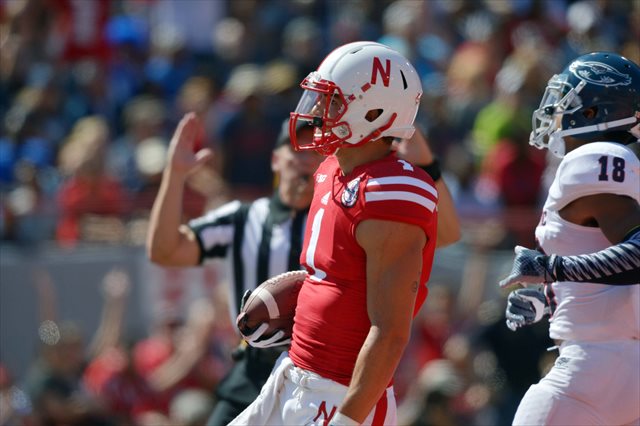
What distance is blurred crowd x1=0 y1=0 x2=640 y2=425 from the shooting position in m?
8.94

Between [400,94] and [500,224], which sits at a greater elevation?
[400,94]

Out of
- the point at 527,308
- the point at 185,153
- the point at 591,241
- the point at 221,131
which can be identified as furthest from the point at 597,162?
the point at 221,131

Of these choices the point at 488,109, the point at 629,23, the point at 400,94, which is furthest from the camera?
the point at 629,23

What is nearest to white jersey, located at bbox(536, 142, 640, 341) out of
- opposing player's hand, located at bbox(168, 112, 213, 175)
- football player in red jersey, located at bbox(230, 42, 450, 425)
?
football player in red jersey, located at bbox(230, 42, 450, 425)

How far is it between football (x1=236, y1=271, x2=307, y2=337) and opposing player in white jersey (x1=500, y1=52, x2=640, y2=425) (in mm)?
769

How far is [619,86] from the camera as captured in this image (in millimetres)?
4602

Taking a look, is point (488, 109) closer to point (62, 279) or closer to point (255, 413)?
point (62, 279)

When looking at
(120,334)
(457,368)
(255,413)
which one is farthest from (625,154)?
(120,334)

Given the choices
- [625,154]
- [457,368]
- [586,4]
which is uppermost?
[625,154]

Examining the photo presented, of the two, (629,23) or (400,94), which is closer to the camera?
(400,94)

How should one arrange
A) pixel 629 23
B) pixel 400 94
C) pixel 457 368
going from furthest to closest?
pixel 629 23 → pixel 457 368 → pixel 400 94

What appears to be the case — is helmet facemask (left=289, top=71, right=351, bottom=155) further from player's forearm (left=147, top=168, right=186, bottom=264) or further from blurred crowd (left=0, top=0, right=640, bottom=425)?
blurred crowd (left=0, top=0, right=640, bottom=425)

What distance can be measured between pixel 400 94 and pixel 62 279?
5495 millimetres

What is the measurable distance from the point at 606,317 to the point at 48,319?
5642 mm
